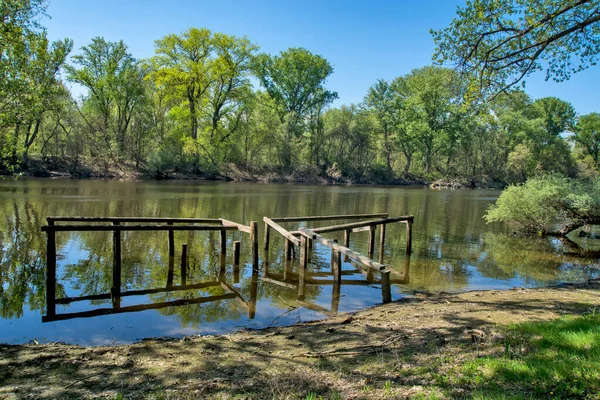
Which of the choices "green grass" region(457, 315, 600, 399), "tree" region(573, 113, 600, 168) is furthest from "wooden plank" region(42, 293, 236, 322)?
"tree" region(573, 113, 600, 168)

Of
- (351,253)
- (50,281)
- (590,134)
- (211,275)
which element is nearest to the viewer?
(50,281)

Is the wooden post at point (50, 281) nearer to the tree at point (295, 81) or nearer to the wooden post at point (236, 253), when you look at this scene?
the wooden post at point (236, 253)

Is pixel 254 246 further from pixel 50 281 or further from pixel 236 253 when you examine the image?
pixel 50 281

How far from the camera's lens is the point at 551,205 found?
68.9 ft

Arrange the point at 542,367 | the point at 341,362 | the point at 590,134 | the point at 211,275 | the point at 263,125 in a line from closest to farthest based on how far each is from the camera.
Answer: the point at 542,367
the point at 341,362
the point at 211,275
the point at 263,125
the point at 590,134

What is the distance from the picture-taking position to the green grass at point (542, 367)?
13.6 feet

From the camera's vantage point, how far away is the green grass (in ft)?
13.6

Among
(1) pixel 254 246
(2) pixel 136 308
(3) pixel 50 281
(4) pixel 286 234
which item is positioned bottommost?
(2) pixel 136 308

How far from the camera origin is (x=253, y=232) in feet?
44.3

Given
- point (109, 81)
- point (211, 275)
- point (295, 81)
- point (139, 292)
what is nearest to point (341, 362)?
point (139, 292)

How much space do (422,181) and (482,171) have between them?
14.7m

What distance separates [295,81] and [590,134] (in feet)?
197

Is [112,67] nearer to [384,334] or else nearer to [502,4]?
[502,4]

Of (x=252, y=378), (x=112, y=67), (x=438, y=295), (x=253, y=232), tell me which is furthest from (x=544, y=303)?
(x=112, y=67)
